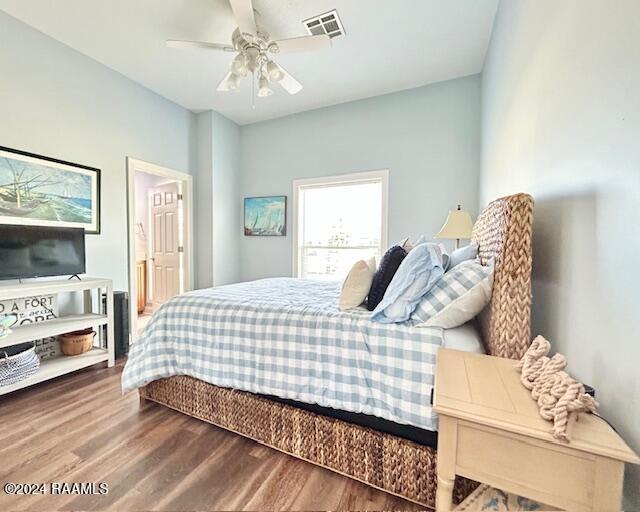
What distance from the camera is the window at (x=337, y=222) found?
3.66 m

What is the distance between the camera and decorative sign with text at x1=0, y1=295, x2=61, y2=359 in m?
2.37

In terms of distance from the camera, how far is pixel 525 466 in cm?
72

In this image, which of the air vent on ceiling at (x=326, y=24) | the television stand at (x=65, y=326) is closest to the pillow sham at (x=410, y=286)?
the air vent on ceiling at (x=326, y=24)

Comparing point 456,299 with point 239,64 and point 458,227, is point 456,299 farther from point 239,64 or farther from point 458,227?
point 239,64

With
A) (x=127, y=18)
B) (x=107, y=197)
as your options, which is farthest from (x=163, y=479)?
(x=127, y=18)

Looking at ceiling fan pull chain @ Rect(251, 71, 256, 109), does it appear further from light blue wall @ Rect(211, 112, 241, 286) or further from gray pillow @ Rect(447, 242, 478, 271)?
gray pillow @ Rect(447, 242, 478, 271)

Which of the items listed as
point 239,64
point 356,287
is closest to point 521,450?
point 356,287

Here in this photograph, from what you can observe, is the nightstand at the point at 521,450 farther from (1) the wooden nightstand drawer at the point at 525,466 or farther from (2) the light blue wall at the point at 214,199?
(2) the light blue wall at the point at 214,199

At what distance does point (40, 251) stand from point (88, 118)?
4.65 ft

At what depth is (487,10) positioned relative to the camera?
2.25m

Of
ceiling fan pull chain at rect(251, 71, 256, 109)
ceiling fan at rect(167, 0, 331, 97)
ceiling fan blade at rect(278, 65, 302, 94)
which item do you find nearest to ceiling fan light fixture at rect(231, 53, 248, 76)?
ceiling fan at rect(167, 0, 331, 97)

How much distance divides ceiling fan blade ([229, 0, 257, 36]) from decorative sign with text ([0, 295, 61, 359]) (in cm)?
282

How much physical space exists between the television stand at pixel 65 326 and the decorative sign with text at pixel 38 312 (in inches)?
3.9

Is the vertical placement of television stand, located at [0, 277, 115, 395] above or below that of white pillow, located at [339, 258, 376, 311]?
below
